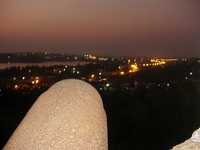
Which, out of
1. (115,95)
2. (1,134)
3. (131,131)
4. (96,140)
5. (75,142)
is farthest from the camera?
(115,95)

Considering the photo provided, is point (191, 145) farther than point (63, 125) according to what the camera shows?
Yes

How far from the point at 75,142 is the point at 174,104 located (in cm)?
1478

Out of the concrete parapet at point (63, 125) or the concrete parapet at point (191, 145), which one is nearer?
the concrete parapet at point (63, 125)

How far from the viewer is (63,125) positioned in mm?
1737

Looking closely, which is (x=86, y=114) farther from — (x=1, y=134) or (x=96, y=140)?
(x=1, y=134)

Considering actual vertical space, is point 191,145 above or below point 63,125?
below

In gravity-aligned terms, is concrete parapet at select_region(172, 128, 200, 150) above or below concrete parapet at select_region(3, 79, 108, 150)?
below

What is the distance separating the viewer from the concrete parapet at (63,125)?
1.64m

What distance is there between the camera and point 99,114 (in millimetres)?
2051

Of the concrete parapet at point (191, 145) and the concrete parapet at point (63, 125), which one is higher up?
the concrete parapet at point (63, 125)

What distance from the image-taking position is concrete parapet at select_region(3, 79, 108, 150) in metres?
1.64

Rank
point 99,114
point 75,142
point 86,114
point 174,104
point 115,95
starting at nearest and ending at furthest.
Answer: point 75,142 < point 86,114 < point 99,114 < point 174,104 < point 115,95

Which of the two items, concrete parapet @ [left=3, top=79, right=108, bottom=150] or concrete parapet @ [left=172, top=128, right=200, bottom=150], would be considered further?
concrete parapet @ [left=172, top=128, right=200, bottom=150]

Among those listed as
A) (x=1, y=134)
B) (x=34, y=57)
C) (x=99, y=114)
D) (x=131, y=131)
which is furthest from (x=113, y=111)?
(x=34, y=57)
